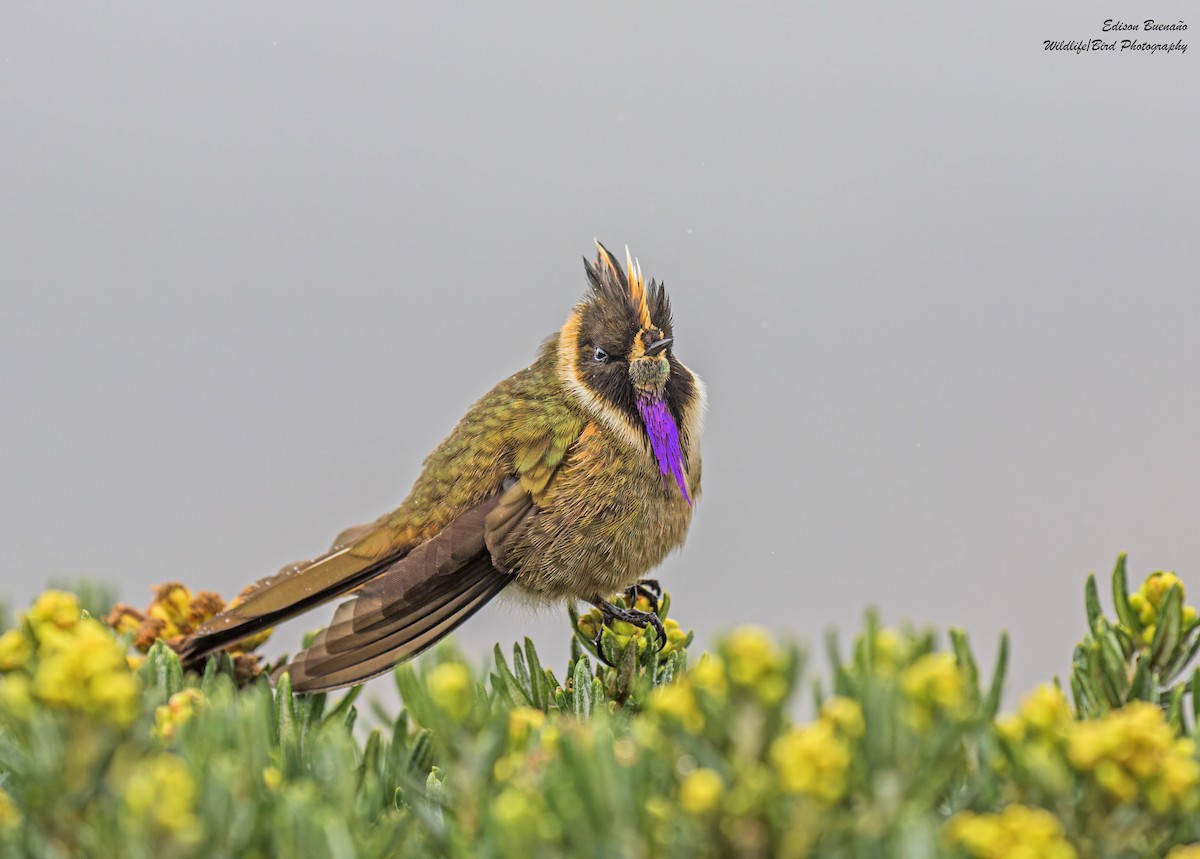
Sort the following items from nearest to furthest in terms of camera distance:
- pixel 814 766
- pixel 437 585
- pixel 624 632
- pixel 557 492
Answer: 1. pixel 814 766
2. pixel 624 632
3. pixel 437 585
4. pixel 557 492

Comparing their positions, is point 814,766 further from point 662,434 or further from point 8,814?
point 662,434

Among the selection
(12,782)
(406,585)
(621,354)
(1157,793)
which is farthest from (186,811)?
(621,354)

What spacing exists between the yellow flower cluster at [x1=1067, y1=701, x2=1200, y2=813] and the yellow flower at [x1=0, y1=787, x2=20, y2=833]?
90 cm

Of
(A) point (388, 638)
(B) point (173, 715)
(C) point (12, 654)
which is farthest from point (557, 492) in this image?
(C) point (12, 654)

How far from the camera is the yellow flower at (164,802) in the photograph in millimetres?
862

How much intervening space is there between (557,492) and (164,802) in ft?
5.43

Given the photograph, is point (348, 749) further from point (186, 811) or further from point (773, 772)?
point (773, 772)

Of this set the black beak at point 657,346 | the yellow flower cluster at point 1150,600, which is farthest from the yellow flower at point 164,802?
the black beak at point 657,346

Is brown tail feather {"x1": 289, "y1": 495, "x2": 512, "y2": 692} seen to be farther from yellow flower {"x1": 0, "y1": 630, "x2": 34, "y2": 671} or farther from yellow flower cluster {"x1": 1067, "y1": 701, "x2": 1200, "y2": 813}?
yellow flower cluster {"x1": 1067, "y1": 701, "x2": 1200, "y2": 813}

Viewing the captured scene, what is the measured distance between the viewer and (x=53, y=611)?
4.15 ft

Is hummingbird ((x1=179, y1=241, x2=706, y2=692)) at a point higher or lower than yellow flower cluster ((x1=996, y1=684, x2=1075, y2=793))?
higher

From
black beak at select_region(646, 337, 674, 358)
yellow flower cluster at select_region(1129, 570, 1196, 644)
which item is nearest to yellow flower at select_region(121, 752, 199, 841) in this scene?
yellow flower cluster at select_region(1129, 570, 1196, 644)

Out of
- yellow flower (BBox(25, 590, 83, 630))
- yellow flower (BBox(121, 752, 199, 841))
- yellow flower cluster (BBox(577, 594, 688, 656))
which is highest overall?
yellow flower cluster (BBox(577, 594, 688, 656))

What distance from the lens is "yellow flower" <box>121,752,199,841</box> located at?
2.83 ft
